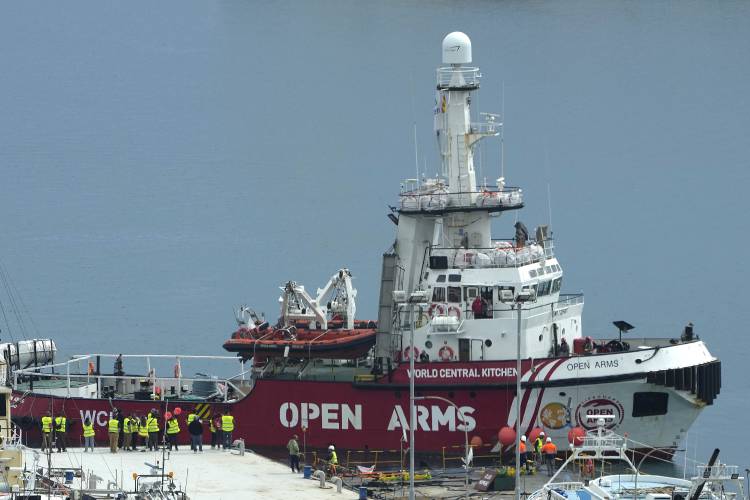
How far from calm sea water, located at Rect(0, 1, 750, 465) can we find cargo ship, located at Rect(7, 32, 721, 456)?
15.9 ft

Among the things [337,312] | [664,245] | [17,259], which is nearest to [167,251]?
[17,259]

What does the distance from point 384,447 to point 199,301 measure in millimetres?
28450

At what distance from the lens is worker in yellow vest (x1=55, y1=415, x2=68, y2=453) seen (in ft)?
165

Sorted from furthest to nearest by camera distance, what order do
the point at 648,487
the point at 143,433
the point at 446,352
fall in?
1. the point at 446,352
2. the point at 143,433
3. the point at 648,487

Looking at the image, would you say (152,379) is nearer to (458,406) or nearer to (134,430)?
(134,430)

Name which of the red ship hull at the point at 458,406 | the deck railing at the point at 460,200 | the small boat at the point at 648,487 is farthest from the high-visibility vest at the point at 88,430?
the small boat at the point at 648,487

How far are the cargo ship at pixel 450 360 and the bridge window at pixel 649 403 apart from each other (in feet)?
0.11

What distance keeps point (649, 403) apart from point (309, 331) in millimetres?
8702

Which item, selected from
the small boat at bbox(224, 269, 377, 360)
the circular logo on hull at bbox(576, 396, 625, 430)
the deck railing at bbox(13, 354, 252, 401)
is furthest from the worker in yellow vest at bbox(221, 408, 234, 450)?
the circular logo on hull at bbox(576, 396, 625, 430)

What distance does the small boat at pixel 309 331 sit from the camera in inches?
2090

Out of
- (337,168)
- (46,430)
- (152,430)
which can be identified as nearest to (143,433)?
(152,430)

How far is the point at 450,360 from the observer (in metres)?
51.7

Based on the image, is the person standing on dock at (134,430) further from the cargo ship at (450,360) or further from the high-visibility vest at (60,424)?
the cargo ship at (450,360)

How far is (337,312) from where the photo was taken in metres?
55.6
